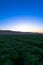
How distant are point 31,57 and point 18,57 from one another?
0.81 meters

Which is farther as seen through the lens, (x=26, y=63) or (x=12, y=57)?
(x=12, y=57)

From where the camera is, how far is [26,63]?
7.50 metres

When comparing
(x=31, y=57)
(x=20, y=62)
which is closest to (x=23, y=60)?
(x=20, y=62)

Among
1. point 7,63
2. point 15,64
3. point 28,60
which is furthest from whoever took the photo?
point 15,64

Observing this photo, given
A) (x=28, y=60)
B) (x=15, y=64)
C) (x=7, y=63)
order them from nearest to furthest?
(x=7, y=63), (x=28, y=60), (x=15, y=64)

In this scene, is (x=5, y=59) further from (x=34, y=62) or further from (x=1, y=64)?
(x=34, y=62)

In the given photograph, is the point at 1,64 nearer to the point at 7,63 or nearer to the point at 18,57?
the point at 7,63

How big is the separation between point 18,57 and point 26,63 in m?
0.86

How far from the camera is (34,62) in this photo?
7484 millimetres

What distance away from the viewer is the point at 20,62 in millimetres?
8305

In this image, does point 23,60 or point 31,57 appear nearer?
point 31,57

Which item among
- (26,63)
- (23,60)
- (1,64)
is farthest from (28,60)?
(1,64)

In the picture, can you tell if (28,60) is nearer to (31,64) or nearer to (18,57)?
(31,64)

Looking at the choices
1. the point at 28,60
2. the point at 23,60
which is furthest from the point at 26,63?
the point at 23,60
